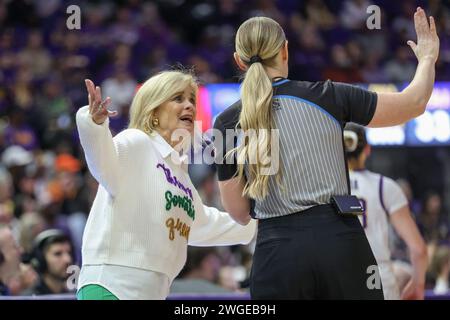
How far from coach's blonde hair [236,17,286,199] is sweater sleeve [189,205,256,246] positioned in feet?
2.11

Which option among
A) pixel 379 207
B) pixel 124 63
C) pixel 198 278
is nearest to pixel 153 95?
pixel 379 207

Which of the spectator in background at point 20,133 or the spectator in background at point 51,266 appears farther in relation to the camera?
the spectator in background at point 20,133

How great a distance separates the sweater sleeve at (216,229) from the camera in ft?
13.9

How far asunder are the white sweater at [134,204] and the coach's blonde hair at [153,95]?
0.35 feet

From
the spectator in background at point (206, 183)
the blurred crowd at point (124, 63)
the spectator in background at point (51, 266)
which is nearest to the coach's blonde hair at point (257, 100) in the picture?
the spectator in background at point (51, 266)

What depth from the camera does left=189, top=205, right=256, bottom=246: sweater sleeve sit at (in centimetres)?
423

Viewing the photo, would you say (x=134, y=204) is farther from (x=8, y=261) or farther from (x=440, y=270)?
(x=440, y=270)

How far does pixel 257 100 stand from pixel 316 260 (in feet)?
2.13

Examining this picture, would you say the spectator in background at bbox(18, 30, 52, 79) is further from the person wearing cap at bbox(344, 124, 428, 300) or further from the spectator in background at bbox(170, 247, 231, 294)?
the person wearing cap at bbox(344, 124, 428, 300)

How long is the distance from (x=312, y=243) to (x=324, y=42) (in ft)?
33.0

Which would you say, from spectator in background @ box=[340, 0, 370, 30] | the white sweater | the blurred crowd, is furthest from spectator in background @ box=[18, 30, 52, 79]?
the white sweater

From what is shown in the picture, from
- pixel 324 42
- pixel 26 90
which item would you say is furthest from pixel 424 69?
pixel 324 42

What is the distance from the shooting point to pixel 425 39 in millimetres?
3723

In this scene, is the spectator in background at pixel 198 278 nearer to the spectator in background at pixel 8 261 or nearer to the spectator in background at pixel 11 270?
the spectator in background at pixel 11 270
